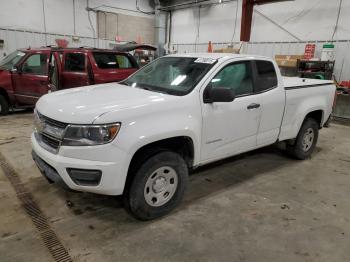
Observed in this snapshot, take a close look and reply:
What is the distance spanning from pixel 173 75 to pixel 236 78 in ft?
2.48

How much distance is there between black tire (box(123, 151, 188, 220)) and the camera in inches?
101

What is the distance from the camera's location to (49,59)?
6.52 m

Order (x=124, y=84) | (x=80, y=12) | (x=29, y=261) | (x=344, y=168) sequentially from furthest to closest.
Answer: (x=80, y=12)
(x=344, y=168)
(x=124, y=84)
(x=29, y=261)

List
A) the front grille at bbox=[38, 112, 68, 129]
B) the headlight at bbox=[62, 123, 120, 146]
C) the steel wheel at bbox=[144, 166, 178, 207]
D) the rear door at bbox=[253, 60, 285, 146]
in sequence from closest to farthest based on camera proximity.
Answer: the headlight at bbox=[62, 123, 120, 146] → the front grille at bbox=[38, 112, 68, 129] → the steel wheel at bbox=[144, 166, 178, 207] → the rear door at bbox=[253, 60, 285, 146]

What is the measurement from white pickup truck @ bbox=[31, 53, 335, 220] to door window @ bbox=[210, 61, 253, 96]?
1 cm

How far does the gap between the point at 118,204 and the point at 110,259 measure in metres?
0.86

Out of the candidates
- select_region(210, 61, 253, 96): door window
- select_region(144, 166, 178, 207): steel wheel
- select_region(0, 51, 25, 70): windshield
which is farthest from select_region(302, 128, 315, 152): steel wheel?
select_region(0, 51, 25, 70): windshield

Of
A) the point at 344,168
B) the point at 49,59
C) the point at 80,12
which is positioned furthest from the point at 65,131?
the point at 80,12

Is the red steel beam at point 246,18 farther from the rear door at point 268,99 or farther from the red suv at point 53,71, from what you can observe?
the rear door at point 268,99

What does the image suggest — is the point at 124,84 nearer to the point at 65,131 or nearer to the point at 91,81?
the point at 65,131

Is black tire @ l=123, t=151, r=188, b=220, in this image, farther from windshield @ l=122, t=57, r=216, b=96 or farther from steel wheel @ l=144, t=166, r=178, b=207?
windshield @ l=122, t=57, r=216, b=96

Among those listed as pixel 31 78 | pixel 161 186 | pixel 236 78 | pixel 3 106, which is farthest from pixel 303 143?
pixel 3 106

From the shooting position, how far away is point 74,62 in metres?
6.51

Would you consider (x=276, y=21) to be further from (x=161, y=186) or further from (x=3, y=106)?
(x=161, y=186)
